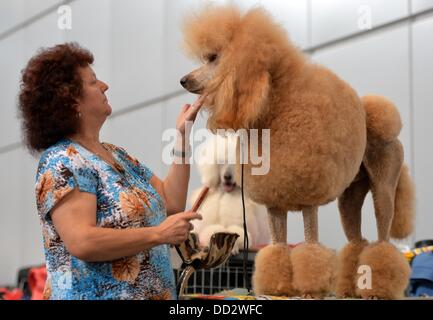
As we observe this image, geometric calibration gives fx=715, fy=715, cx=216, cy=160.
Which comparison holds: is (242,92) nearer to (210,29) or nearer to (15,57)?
(210,29)

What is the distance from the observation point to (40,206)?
1.32 m

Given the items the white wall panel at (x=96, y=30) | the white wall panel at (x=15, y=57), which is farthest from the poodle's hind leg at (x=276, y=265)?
the white wall panel at (x=15, y=57)

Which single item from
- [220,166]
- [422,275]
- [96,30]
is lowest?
[422,275]

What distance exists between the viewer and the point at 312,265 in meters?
1.48

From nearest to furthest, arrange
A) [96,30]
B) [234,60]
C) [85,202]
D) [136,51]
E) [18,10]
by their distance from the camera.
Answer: [85,202], [234,60], [136,51], [96,30], [18,10]

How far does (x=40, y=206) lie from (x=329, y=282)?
0.62 metres

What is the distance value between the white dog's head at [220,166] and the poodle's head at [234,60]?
4.27 ft

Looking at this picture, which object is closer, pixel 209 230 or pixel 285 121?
pixel 285 121

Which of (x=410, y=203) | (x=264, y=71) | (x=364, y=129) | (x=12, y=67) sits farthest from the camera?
(x=12, y=67)

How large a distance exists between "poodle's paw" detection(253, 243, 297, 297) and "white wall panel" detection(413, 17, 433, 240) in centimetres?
106

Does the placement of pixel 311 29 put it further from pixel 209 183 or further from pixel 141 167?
pixel 141 167

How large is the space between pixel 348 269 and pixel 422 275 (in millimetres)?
617

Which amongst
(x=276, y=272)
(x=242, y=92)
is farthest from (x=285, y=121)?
(x=276, y=272)

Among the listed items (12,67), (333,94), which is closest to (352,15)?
(333,94)
